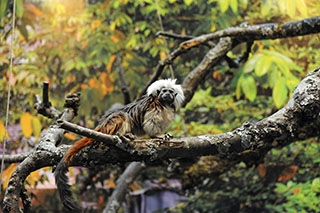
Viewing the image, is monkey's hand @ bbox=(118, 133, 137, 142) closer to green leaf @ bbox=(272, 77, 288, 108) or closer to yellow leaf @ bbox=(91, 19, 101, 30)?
green leaf @ bbox=(272, 77, 288, 108)

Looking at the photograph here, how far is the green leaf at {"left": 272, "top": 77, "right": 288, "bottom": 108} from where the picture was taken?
1.69 metres

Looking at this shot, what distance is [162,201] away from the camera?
213cm

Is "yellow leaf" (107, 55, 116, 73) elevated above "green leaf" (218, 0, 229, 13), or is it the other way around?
"green leaf" (218, 0, 229, 13)

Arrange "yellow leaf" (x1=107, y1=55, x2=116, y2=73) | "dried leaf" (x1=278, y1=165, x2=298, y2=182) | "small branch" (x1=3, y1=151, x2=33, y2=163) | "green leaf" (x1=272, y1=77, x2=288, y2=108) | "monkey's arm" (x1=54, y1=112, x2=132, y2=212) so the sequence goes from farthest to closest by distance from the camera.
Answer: "yellow leaf" (x1=107, y1=55, x2=116, y2=73)
"dried leaf" (x1=278, y1=165, x2=298, y2=182)
"green leaf" (x1=272, y1=77, x2=288, y2=108)
"small branch" (x1=3, y1=151, x2=33, y2=163)
"monkey's arm" (x1=54, y1=112, x2=132, y2=212)

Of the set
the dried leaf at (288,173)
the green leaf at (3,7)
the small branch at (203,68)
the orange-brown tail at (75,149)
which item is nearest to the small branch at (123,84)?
the small branch at (203,68)

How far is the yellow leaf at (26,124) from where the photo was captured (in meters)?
1.84

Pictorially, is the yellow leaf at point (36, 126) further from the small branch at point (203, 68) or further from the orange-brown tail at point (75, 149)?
the orange-brown tail at point (75, 149)

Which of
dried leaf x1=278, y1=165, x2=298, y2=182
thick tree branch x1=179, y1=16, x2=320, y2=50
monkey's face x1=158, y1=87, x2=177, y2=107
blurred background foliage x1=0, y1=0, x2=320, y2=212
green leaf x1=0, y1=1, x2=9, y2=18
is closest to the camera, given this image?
monkey's face x1=158, y1=87, x2=177, y2=107

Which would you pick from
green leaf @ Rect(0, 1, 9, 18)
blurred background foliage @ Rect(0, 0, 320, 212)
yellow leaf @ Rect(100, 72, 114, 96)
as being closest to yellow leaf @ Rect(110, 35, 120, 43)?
blurred background foliage @ Rect(0, 0, 320, 212)

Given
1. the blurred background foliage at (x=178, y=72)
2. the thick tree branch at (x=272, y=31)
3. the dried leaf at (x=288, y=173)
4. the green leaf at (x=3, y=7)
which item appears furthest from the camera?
the dried leaf at (x=288, y=173)

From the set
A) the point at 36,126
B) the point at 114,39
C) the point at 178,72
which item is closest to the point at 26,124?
the point at 36,126

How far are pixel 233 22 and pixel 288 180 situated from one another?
703 millimetres

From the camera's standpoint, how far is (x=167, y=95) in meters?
1.01

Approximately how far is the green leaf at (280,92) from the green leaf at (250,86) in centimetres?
11
